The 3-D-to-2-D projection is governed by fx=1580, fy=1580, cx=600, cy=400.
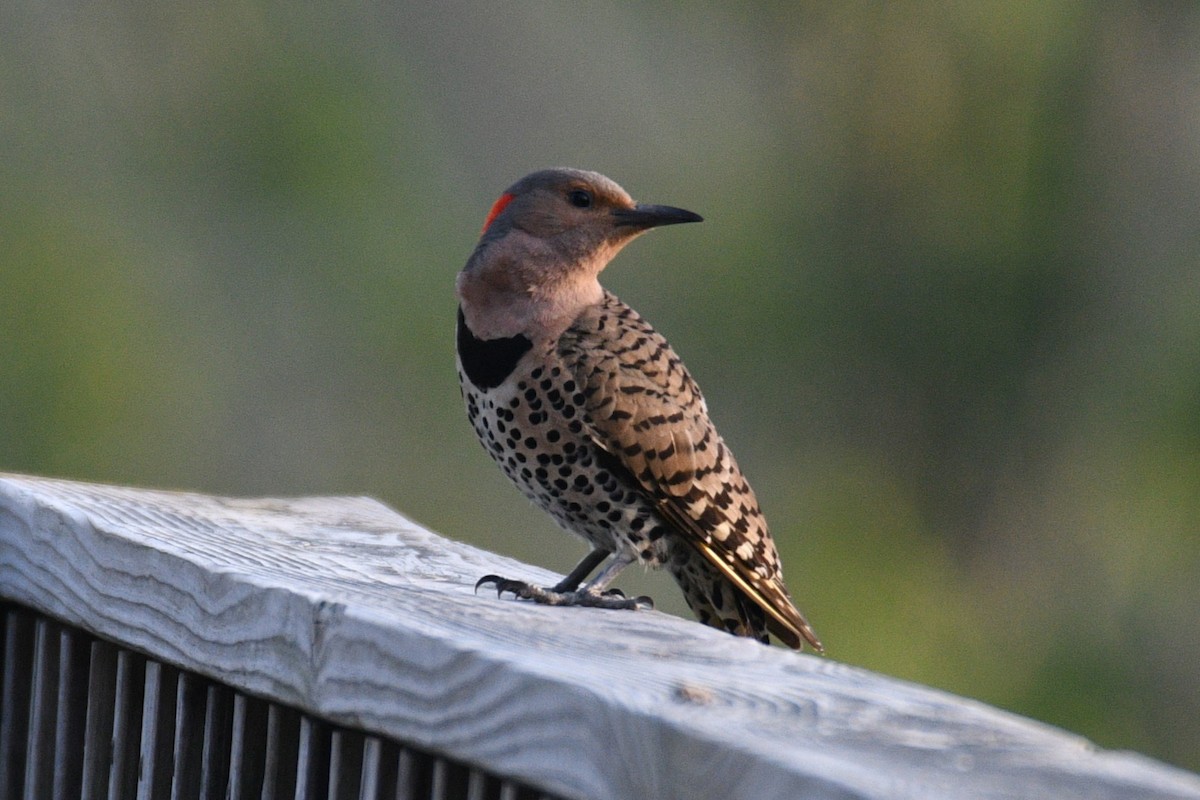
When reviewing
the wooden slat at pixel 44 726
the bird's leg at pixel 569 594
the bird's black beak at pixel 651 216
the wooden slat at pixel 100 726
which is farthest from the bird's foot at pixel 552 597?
the bird's black beak at pixel 651 216

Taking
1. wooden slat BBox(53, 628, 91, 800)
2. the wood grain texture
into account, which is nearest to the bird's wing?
the wood grain texture

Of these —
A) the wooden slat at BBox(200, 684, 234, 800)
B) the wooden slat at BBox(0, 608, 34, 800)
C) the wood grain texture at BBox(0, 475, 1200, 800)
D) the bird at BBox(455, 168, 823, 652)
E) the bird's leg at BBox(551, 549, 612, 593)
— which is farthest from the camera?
the bird at BBox(455, 168, 823, 652)

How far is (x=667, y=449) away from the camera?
2.90 metres

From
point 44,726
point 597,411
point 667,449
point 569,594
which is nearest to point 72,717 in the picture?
point 44,726

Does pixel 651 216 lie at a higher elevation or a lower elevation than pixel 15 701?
higher

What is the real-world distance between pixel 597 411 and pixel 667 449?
0.16 meters

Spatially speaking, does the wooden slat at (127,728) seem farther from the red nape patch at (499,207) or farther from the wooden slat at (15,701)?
the red nape patch at (499,207)

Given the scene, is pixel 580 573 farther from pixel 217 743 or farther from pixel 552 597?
pixel 217 743

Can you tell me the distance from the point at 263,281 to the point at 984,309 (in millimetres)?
5396

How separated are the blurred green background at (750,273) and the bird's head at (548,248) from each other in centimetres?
638

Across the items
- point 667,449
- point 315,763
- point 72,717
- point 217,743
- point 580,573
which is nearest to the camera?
point 315,763

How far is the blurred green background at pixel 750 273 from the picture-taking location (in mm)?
9477

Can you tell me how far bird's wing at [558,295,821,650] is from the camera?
9.37 feet

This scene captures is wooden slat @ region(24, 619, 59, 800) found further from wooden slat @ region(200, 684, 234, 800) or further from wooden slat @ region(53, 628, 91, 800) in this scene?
wooden slat @ region(200, 684, 234, 800)
